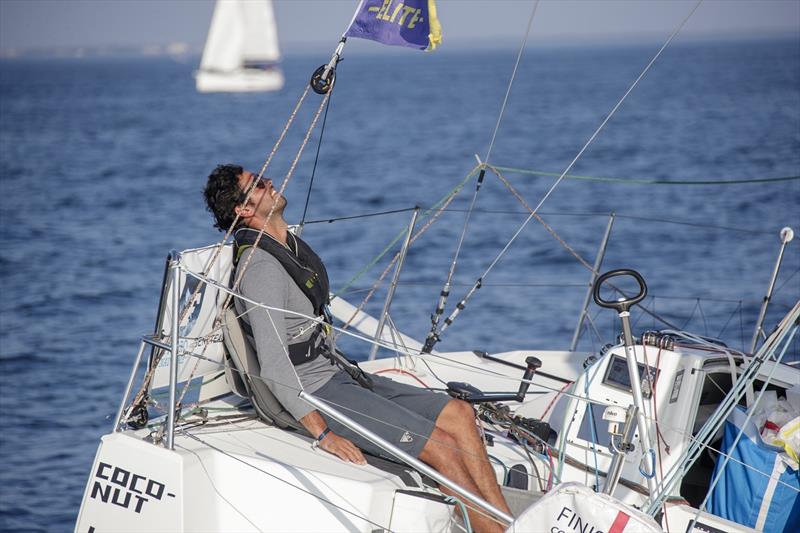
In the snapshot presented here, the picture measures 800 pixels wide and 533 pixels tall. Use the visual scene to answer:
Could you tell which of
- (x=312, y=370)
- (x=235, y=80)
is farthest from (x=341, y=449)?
(x=235, y=80)

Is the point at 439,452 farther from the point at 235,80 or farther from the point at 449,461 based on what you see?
the point at 235,80

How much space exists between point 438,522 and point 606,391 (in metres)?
0.83

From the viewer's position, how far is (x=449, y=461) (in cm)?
318

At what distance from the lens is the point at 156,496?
120 inches

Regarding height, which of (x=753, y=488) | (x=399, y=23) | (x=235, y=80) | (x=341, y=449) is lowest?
(x=341, y=449)

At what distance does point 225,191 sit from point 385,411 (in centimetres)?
96

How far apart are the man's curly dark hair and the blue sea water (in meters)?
1.52

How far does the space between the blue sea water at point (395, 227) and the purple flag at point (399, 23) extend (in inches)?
38.9

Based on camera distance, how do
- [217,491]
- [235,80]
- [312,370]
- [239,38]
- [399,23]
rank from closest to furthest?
[217,491] < [312,370] < [399,23] < [239,38] < [235,80]

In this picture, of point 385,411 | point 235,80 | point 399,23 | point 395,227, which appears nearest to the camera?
point 385,411

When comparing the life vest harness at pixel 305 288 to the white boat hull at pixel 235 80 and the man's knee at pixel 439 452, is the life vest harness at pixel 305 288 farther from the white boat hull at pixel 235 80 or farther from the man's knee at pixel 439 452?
the white boat hull at pixel 235 80

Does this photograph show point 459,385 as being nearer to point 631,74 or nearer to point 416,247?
point 416,247

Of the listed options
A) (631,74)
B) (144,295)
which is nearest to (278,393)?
(144,295)

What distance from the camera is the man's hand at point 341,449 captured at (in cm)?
325
